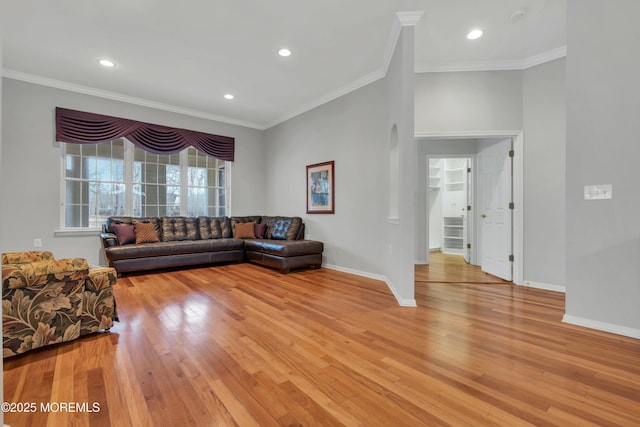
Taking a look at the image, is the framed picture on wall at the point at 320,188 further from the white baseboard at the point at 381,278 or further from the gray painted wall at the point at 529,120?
the gray painted wall at the point at 529,120

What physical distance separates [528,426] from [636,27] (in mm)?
3027

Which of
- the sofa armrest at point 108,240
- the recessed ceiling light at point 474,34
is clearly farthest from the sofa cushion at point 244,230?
the recessed ceiling light at point 474,34

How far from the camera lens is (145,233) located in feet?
16.3

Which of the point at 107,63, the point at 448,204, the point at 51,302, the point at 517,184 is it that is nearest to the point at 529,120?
the point at 517,184

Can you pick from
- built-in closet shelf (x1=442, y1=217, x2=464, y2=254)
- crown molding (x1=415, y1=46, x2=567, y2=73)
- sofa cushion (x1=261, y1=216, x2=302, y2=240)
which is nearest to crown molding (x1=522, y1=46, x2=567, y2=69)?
crown molding (x1=415, y1=46, x2=567, y2=73)

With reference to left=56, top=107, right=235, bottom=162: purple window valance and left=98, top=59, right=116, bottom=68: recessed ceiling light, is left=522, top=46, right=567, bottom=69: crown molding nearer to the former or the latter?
left=56, top=107, right=235, bottom=162: purple window valance

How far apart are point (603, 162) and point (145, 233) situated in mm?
5829

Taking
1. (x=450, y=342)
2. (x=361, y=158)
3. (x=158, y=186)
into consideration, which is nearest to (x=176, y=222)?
(x=158, y=186)

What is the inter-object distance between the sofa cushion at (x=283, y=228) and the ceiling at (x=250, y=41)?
227 cm

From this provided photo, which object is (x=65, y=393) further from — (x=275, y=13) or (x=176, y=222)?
(x=176, y=222)

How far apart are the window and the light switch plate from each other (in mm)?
5844

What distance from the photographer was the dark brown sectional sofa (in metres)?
4.55

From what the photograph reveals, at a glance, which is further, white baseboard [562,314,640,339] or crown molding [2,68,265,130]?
crown molding [2,68,265,130]

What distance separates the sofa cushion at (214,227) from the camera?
573 centimetres
